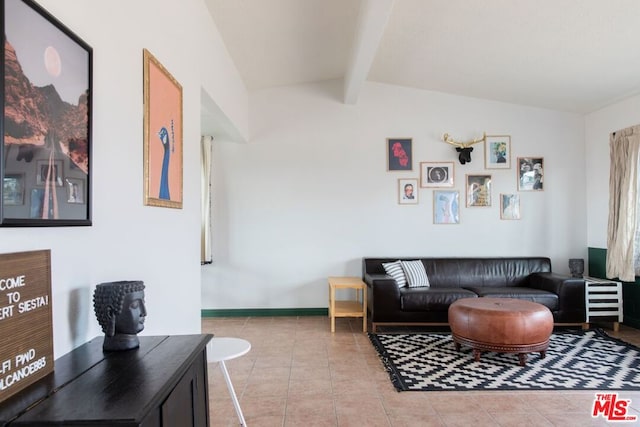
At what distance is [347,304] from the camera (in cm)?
509

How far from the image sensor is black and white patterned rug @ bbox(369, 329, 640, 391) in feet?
9.94

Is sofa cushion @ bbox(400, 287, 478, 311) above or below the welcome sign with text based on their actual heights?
below

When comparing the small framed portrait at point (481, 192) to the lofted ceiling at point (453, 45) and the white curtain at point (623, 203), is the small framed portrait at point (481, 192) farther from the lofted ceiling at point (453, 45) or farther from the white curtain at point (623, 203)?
the white curtain at point (623, 203)

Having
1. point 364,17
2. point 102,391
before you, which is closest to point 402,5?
point 364,17

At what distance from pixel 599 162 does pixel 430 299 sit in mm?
3008

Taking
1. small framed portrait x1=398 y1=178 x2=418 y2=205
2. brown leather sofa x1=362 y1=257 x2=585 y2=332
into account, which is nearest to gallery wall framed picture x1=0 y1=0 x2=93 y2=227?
brown leather sofa x1=362 y1=257 x2=585 y2=332

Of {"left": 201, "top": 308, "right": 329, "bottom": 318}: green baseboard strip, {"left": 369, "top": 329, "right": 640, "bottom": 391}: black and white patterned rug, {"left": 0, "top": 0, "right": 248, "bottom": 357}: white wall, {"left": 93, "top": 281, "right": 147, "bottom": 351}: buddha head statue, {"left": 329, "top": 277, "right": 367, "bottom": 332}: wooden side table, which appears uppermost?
{"left": 0, "top": 0, "right": 248, "bottom": 357}: white wall

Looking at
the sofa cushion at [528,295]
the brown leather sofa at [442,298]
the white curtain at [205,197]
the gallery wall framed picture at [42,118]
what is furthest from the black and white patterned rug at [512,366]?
the gallery wall framed picture at [42,118]

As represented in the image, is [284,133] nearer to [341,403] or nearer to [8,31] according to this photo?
[341,403]

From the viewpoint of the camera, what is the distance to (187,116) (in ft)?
9.02

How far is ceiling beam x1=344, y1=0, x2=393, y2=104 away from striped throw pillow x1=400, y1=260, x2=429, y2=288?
2329 millimetres

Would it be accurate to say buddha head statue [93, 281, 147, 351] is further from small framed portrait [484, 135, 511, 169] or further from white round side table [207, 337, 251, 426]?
small framed portrait [484, 135, 511, 169]

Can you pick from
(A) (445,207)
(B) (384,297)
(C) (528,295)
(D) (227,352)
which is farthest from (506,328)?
(D) (227,352)

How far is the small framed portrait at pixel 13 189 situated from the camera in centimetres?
107
